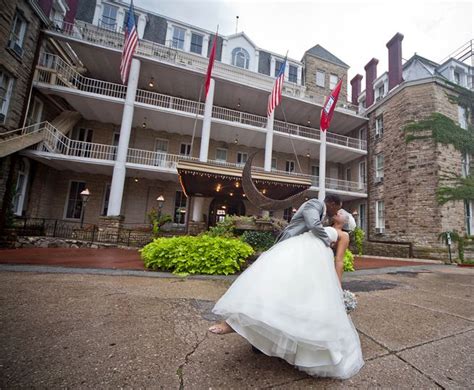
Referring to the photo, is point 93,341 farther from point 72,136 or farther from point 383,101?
point 383,101

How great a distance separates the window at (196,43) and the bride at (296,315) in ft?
68.2

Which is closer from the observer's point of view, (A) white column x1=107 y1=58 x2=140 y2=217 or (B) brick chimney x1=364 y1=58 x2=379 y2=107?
(A) white column x1=107 y1=58 x2=140 y2=217

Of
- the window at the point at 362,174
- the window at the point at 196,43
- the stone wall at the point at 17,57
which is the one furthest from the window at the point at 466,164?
the stone wall at the point at 17,57

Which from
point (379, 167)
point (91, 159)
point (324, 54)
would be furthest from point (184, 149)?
point (324, 54)

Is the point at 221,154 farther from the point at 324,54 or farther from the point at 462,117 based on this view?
the point at 462,117

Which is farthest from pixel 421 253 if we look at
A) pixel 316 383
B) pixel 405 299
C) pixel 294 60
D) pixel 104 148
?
pixel 104 148

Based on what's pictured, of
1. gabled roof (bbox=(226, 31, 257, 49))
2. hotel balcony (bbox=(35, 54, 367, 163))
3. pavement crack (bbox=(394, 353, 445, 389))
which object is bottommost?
pavement crack (bbox=(394, 353, 445, 389))

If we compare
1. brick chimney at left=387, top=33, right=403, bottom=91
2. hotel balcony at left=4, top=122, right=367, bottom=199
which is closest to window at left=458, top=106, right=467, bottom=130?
brick chimney at left=387, top=33, right=403, bottom=91

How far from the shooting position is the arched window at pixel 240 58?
19.3 meters

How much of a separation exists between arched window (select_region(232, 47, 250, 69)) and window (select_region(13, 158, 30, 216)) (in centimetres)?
1625

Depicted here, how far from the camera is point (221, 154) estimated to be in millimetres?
17656

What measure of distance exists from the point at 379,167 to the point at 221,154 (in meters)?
12.1

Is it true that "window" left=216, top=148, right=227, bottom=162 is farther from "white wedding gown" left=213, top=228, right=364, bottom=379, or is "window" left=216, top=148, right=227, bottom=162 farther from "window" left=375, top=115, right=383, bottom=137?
"white wedding gown" left=213, top=228, right=364, bottom=379

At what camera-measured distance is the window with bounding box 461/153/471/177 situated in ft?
47.7
